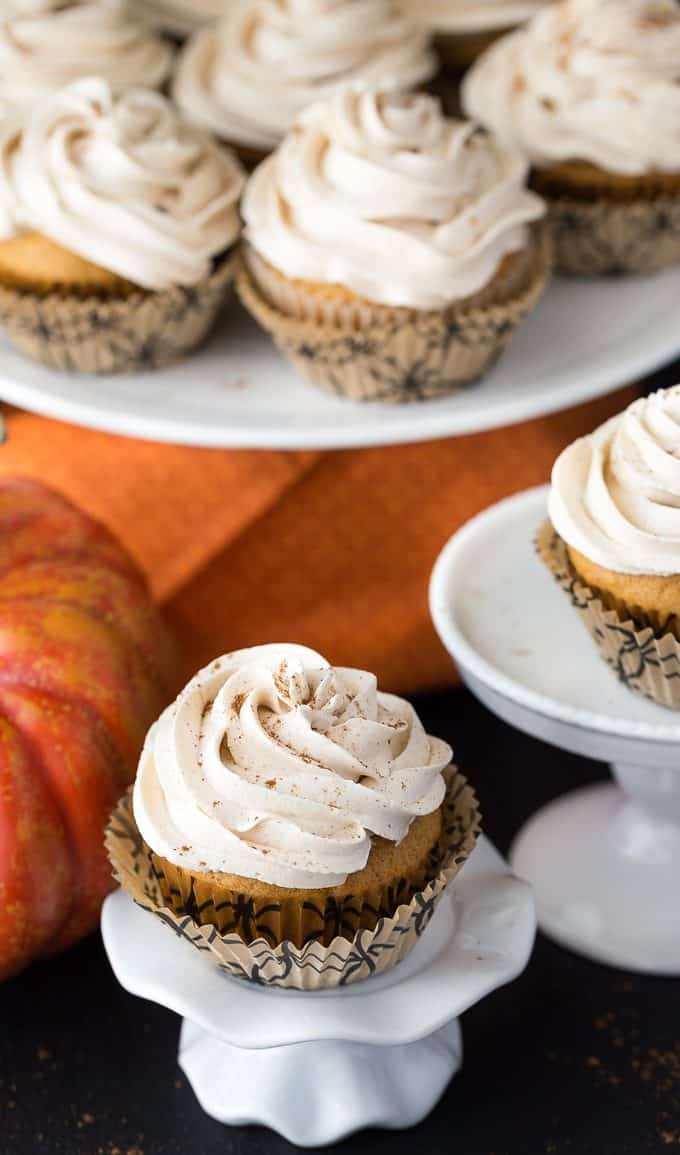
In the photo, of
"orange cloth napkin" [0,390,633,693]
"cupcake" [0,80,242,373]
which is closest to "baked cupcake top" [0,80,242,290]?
"cupcake" [0,80,242,373]

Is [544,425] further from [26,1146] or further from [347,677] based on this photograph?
[26,1146]

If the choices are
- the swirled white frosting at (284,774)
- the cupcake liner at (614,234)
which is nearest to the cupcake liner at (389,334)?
the cupcake liner at (614,234)

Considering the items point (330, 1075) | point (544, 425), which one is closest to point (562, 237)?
point (544, 425)

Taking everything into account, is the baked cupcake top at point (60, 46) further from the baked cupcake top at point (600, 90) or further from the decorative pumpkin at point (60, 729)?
the decorative pumpkin at point (60, 729)

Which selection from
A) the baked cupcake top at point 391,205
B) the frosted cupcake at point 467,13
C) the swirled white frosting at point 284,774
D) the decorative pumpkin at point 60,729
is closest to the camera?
the swirled white frosting at point 284,774

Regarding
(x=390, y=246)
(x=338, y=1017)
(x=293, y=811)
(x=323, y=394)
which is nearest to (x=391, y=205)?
(x=390, y=246)

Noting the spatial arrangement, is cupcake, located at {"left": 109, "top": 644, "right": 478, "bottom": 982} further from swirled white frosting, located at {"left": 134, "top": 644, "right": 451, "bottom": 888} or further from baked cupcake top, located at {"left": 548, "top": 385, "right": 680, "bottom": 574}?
baked cupcake top, located at {"left": 548, "top": 385, "right": 680, "bottom": 574}
